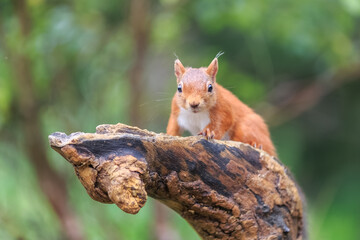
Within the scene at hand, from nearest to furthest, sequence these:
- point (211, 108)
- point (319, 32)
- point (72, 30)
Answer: point (211, 108) → point (72, 30) → point (319, 32)

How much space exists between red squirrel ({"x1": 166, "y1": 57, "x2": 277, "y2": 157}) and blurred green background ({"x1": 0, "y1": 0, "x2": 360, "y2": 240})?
3.25ft

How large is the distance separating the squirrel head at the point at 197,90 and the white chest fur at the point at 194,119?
0.23ft

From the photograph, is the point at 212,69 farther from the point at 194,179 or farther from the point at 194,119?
the point at 194,179

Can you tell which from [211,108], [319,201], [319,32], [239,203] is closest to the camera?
[239,203]

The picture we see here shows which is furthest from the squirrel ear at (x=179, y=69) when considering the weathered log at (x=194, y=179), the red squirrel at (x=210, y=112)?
the weathered log at (x=194, y=179)

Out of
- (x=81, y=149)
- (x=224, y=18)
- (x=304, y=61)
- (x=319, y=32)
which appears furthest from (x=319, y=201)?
(x=81, y=149)

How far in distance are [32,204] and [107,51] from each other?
128 centimetres

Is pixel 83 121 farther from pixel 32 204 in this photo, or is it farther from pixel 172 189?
pixel 172 189

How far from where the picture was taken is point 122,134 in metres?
1.55

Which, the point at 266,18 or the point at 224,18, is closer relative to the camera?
the point at 224,18

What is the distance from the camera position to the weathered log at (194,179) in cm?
146

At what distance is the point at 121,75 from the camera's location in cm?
402

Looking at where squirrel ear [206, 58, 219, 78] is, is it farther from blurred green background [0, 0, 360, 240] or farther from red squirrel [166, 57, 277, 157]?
blurred green background [0, 0, 360, 240]

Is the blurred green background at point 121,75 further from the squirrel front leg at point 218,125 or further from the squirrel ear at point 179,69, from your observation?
the squirrel front leg at point 218,125
